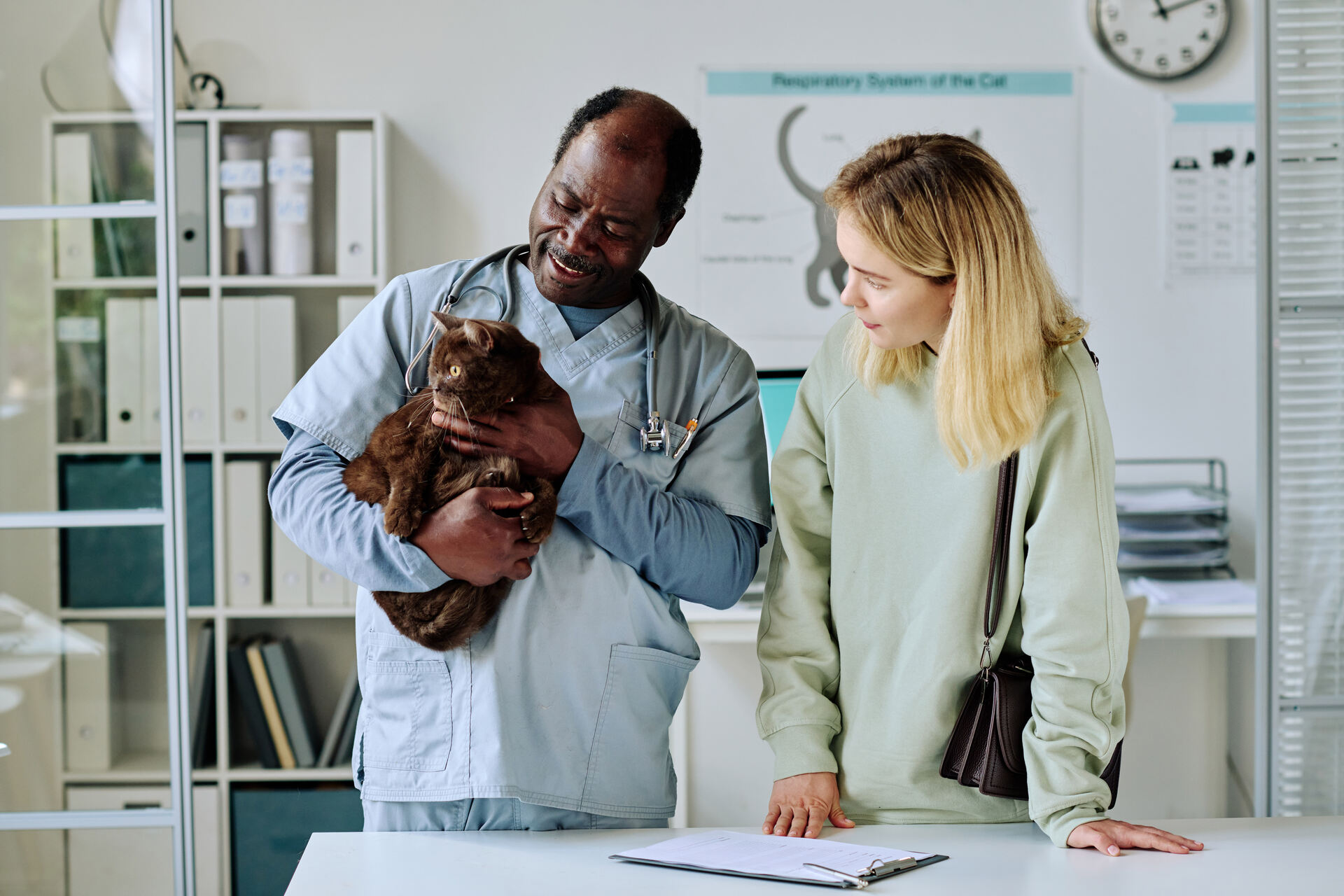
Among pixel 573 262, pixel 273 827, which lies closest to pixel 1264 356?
pixel 573 262

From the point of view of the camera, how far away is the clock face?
10.2 feet

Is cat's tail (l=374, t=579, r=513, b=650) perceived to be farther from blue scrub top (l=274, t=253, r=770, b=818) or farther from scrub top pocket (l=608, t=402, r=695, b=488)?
scrub top pocket (l=608, t=402, r=695, b=488)

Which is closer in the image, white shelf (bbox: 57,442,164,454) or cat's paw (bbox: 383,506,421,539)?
cat's paw (bbox: 383,506,421,539)

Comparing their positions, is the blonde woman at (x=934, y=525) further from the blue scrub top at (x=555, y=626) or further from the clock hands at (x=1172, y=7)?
the clock hands at (x=1172, y=7)

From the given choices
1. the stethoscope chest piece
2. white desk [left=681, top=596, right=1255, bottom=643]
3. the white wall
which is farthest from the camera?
the white wall

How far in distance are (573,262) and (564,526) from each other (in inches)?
11.4

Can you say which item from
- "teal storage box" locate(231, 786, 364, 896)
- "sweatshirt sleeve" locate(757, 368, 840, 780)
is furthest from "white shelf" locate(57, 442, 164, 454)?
"teal storage box" locate(231, 786, 364, 896)

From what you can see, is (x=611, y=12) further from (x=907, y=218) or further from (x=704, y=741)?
(x=907, y=218)

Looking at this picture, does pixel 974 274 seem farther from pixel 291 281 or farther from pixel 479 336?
pixel 291 281

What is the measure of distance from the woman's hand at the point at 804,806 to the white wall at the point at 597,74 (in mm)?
2135

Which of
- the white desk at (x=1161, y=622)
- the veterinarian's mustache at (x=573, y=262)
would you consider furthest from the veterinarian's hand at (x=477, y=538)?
the white desk at (x=1161, y=622)

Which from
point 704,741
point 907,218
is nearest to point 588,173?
point 907,218

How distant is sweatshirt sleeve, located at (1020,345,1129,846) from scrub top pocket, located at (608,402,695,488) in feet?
1.27

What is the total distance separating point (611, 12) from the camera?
3125mm
